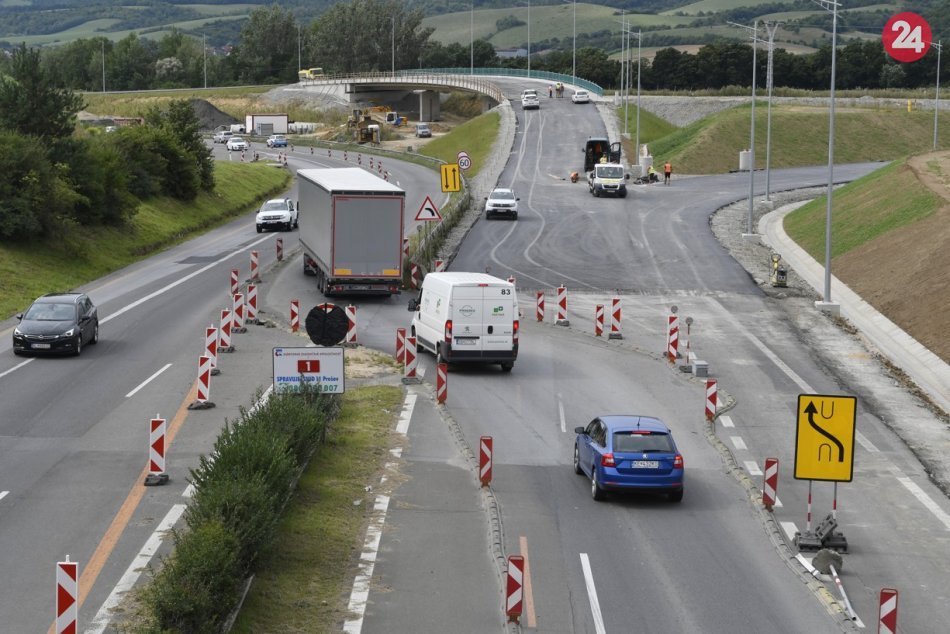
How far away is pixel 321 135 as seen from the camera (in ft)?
466

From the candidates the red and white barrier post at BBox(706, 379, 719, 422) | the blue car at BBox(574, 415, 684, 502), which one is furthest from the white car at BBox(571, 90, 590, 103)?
the blue car at BBox(574, 415, 684, 502)

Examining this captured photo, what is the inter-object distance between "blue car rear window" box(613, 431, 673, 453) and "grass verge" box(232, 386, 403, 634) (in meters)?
4.28

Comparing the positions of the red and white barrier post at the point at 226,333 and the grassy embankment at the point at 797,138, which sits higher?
the grassy embankment at the point at 797,138

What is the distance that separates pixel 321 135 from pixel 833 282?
101718mm

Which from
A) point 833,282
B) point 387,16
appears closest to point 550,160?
point 833,282

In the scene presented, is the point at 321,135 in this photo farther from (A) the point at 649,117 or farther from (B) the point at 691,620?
(B) the point at 691,620

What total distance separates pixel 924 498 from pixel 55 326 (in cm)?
2155

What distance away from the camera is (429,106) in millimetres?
162000

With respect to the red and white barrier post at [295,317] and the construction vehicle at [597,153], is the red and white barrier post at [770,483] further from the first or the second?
the construction vehicle at [597,153]

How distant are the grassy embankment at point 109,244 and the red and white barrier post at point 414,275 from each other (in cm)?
1234

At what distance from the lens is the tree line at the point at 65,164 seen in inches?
1921

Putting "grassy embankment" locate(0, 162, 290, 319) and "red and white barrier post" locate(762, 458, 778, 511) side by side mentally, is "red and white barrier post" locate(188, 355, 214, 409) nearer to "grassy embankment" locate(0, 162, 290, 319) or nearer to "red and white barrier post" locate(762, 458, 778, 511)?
"red and white barrier post" locate(762, 458, 778, 511)

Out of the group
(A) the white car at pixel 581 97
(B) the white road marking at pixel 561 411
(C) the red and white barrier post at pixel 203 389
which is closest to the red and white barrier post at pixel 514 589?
(B) the white road marking at pixel 561 411

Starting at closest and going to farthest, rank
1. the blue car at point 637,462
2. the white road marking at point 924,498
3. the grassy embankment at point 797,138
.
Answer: the blue car at point 637,462, the white road marking at point 924,498, the grassy embankment at point 797,138
